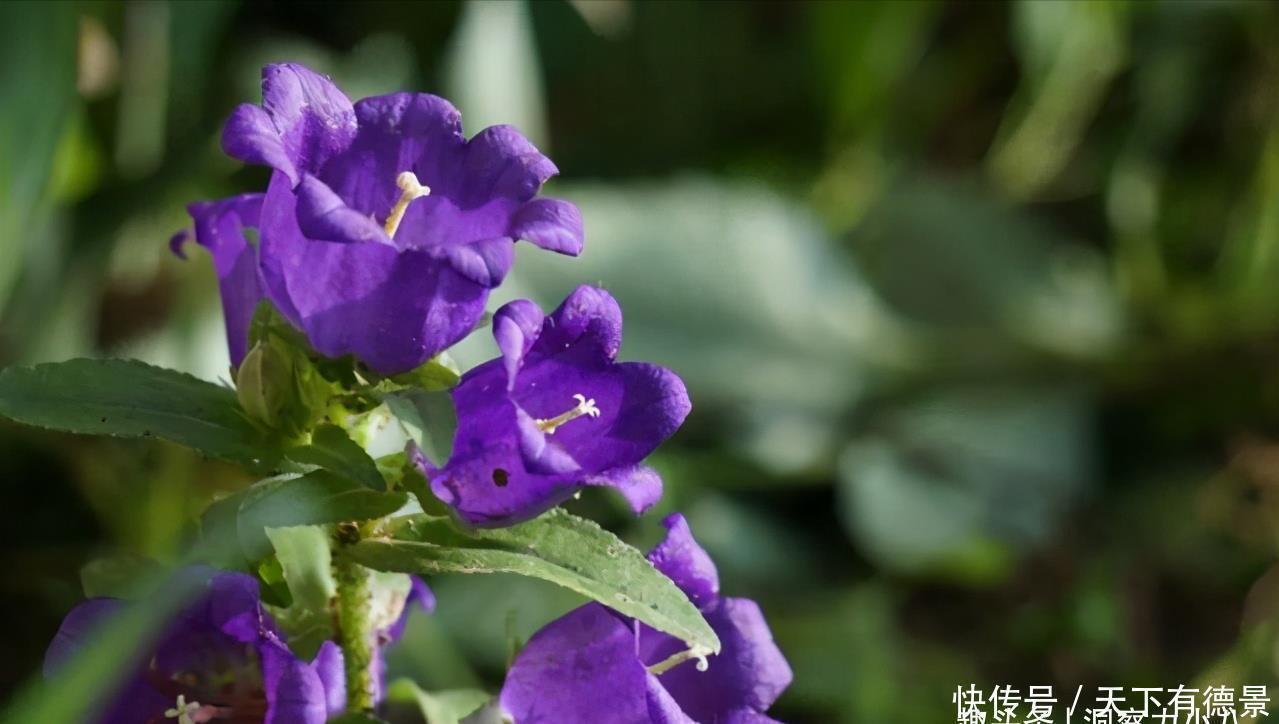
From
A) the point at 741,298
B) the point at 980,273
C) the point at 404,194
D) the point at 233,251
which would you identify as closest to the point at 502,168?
the point at 404,194

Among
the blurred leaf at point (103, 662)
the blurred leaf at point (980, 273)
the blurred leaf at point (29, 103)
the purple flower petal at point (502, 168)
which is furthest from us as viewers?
the blurred leaf at point (980, 273)

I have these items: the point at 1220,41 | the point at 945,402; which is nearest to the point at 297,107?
the point at 945,402

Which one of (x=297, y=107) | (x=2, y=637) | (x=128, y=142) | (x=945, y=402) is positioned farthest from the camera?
(x=945, y=402)

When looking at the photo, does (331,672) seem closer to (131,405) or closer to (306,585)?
(306,585)

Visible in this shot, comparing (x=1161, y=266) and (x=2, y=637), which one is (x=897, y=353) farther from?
(x=2, y=637)

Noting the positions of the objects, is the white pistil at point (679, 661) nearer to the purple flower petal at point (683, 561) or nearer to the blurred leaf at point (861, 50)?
the purple flower petal at point (683, 561)

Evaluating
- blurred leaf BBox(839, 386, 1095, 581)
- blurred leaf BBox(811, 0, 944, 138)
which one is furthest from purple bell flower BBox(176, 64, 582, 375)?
blurred leaf BBox(811, 0, 944, 138)

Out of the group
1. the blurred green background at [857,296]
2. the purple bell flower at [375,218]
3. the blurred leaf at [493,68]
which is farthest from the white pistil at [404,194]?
the blurred leaf at [493,68]
